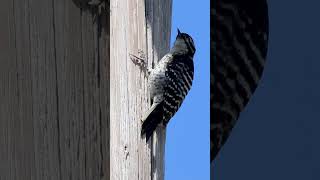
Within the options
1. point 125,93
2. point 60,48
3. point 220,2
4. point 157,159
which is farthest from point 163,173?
point 60,48

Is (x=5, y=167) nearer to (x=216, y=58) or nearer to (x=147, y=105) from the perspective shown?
(x=147, y=105)

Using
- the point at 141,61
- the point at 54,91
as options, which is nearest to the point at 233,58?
the point at 141,61

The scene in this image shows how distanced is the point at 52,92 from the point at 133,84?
0.55 metres

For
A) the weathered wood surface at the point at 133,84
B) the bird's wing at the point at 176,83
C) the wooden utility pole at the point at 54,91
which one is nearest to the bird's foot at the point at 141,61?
the weathered wood surface at the point at 133,84

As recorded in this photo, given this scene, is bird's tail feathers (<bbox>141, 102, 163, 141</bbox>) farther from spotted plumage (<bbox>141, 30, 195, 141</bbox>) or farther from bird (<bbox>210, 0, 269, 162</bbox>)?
bird (<bbox>210, 0, 269, 162</bbox>)

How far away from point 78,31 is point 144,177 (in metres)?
0.67

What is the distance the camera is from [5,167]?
3229 mm

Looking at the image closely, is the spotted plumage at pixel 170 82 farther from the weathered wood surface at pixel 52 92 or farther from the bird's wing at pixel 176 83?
the weathered wood surface at pixel 52 92

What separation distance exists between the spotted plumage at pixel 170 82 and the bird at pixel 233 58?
13cm

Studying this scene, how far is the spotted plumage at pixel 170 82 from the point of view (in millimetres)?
2652

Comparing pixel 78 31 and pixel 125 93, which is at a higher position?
pixel 78 31

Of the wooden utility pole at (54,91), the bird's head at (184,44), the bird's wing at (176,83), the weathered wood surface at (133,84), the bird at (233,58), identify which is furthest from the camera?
the wooden utility pole at (54,91)

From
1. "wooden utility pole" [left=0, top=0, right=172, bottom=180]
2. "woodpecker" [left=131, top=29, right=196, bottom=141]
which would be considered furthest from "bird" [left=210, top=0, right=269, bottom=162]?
"wooden utility pole" [left=0, top=0, right=172, bottom=180]

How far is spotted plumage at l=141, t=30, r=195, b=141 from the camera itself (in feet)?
8.70
